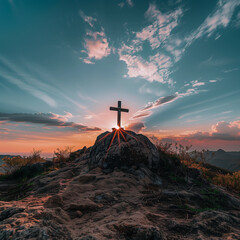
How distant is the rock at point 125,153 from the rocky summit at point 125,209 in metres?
0.05

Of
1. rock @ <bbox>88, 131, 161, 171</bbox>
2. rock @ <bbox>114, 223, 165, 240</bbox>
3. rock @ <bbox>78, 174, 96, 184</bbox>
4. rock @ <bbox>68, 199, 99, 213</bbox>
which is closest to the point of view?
rock @ <bbox>114, 223, 165, 240</bbox>

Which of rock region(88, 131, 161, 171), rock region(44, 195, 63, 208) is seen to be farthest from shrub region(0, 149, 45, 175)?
rock region(44, 195, 63, 208)

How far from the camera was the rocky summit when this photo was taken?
2.09 m

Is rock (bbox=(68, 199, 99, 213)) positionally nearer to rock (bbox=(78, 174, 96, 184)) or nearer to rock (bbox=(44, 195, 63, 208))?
rock (bbox=(44, 195, 63, 208))

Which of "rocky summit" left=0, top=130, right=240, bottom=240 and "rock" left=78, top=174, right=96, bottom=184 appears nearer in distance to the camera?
"rocky summit" left=0, top=130, right=240, bottom=240

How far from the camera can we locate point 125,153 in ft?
23.2

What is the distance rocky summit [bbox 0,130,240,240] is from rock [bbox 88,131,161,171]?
5cm

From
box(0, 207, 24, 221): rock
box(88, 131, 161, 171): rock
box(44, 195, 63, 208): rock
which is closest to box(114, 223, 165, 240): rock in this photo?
box(44, 195, 63, 208): rock

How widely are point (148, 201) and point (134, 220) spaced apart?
4.75ft

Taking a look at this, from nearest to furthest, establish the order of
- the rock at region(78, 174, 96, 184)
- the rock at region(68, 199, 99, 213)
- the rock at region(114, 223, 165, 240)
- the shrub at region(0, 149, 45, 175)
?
the rock at region(114, 223, 165, 240)
the rock at region(68, 199, 99, 213)
the rock at region(78, 174, 96, 184)
the shrub at region(0, 149, 45, 175)

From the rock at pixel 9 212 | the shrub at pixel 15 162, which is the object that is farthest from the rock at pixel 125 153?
the shrub at pixel 15 162

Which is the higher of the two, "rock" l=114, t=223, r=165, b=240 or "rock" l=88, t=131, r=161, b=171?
"rock" l=88, t=131, r=161, b=171

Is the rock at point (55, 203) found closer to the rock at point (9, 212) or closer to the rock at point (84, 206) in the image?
the rock at point (84, 206)

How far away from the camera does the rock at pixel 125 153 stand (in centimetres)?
690
